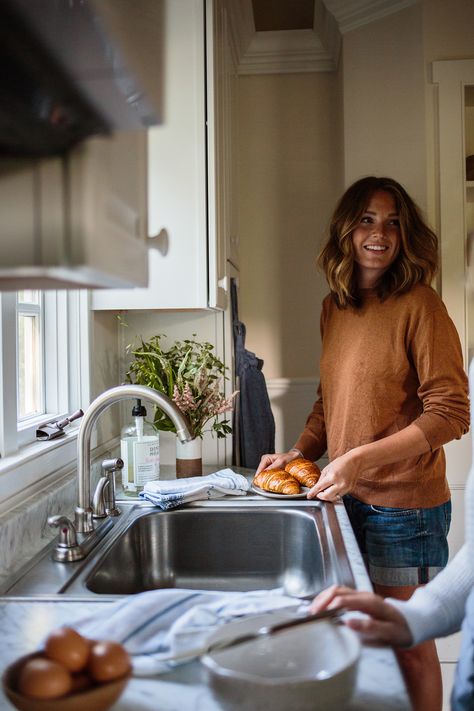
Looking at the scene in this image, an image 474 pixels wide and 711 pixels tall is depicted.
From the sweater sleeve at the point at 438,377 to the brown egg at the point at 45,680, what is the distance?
120 centimetres

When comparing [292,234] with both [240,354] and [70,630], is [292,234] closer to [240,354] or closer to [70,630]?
[240,354]

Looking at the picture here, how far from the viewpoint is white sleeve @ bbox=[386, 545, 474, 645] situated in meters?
0.86

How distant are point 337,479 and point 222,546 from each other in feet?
1.02

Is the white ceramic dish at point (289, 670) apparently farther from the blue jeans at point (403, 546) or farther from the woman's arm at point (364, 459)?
the blue jeans at point (403, 546)

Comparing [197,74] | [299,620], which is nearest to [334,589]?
[299,620]

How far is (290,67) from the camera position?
2938mm

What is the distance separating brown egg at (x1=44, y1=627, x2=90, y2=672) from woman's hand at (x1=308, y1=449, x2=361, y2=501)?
980 millimetres

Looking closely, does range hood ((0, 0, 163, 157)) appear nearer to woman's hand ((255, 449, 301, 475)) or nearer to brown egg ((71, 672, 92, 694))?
brown egg ((71, 672, 92, 694))

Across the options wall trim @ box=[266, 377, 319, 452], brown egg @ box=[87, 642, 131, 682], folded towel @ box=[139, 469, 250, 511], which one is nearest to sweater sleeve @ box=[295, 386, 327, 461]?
folded towel @ box=[139, 469, 250, 511]

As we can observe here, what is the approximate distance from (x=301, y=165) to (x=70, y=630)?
8.49 feet

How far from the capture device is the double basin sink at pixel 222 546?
4.72 feet

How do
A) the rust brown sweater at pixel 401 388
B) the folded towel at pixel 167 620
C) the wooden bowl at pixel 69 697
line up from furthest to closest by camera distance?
the rust brown sweater at pixel 401 388, the folded towel at pixel 167 620, the wooden bowl at pixel 69 697

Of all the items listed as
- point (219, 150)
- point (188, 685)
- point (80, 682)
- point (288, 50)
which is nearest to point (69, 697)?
point (80, 682)

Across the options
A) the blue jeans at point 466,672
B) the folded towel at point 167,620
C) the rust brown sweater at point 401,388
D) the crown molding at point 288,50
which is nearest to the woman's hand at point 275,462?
the rust brown sweater at point 401,388
